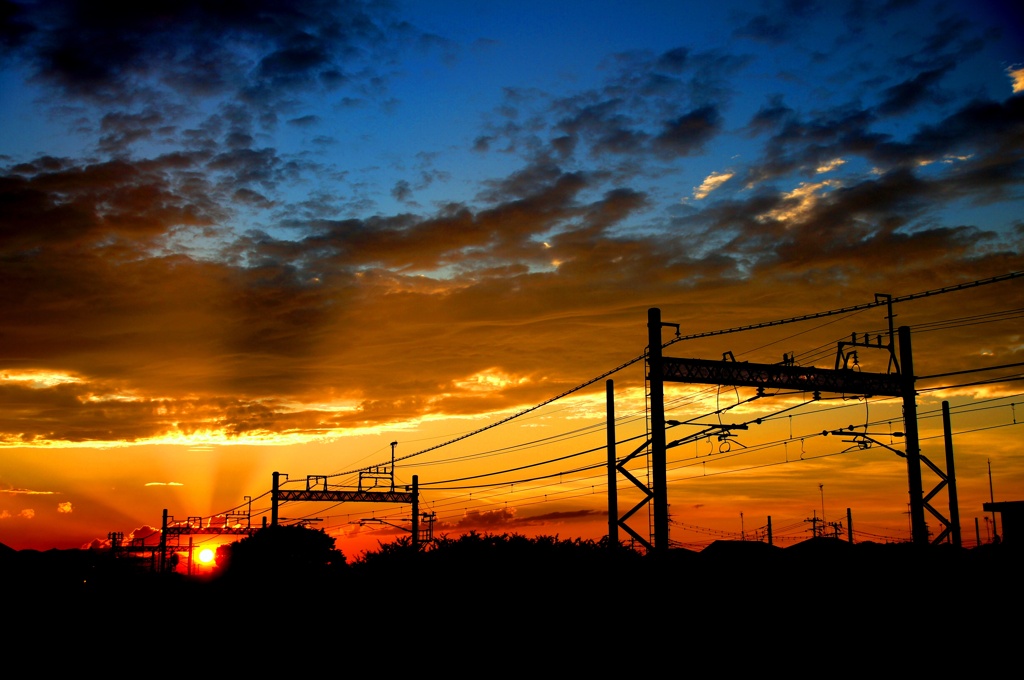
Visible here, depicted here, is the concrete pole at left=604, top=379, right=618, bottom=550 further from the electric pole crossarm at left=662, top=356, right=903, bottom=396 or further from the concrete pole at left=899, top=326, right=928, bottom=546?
the concrete pole at left=899, top=326, right=928, bottom=546

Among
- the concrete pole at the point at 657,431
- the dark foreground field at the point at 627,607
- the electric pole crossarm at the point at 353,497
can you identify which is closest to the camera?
the dark foreground field at the point at 627,607

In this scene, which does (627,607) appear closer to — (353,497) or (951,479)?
(951,479)

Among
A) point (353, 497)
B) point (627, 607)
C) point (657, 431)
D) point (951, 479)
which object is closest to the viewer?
point (627, 607)

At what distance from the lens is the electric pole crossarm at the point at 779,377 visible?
28.2 meters

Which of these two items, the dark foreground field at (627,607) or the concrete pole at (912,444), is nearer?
the dark foreground field at (627,607)

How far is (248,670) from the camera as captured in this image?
20.9 metres

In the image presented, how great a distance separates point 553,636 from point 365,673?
14.4 ft

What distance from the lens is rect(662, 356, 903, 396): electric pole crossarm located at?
28.2 m

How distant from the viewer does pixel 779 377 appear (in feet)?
98.8

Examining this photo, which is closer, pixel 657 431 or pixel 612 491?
pixel 657 431

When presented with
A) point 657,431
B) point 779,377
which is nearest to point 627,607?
point 657,431

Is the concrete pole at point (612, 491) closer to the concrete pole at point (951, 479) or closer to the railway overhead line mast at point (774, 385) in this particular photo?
the railway overhead line mast at point (774, 385)

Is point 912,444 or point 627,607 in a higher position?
point 912,444

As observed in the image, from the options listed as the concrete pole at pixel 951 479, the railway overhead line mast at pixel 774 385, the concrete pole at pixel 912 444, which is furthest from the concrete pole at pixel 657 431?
the concrete pole at pixel 951 479
